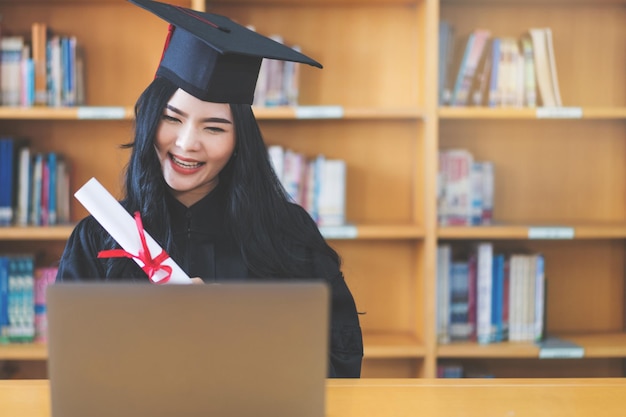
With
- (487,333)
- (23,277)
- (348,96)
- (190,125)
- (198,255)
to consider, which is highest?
(348,96)

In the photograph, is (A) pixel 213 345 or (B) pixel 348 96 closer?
(A) pixel 213 345

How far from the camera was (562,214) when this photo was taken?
3.09 meters

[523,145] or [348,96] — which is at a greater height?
[348,96]

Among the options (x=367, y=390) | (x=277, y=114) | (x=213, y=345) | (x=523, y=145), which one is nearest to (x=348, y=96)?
(x=277, y=114)

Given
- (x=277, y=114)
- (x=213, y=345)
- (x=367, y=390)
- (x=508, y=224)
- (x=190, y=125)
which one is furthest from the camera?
(x=508, y=224)

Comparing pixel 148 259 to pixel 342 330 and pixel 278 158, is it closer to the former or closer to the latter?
pixel 342 330

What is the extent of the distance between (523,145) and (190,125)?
185 cm

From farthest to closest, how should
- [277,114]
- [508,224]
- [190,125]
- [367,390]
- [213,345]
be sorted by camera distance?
[508,224] → [277,114] → [190,125] → [367,390] → [213,345]

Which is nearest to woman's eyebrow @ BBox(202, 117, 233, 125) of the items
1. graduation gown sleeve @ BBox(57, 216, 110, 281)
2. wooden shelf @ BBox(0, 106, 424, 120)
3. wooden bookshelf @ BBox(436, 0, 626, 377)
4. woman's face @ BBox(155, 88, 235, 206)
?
woman's face @ BBox(155, 88, 235, 206)

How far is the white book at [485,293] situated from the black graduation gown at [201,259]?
129 centimetres

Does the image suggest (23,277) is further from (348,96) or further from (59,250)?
(348,96)

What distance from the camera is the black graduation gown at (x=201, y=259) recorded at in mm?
1585

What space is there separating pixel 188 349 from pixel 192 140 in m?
0.80

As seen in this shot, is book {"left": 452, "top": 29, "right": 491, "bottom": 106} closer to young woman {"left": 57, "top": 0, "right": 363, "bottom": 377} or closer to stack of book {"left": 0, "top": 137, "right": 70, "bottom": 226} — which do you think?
young woman {"left": 57, "top": 0, "right": 363, "bottom": 377}
